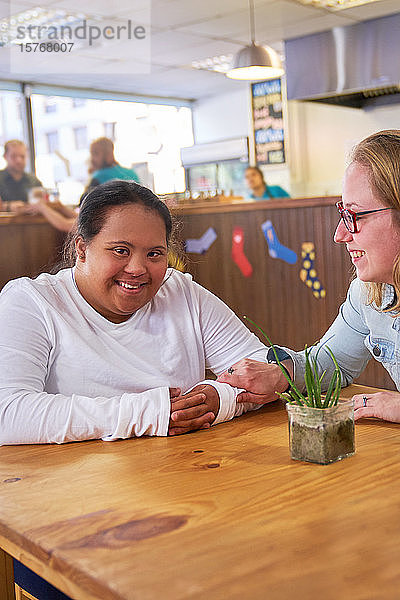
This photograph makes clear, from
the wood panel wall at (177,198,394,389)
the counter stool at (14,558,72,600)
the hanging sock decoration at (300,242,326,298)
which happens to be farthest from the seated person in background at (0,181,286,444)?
the hanging sock decoration at (300,242,326,298)

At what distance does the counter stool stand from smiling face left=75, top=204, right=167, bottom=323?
64cm

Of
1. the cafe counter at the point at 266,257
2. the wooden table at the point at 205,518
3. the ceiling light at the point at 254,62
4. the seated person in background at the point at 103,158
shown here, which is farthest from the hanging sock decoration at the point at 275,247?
the wooden table at the point at 205,518

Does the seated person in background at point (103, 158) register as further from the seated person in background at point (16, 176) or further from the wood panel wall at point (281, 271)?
the seated person in background at point (16, 176)

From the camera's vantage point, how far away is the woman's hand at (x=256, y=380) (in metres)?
1.56

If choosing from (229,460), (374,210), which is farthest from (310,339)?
A: (229,460)

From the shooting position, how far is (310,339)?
14.3ft

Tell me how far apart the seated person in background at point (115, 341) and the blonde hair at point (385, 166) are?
45cm

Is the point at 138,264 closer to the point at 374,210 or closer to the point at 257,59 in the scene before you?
the point at 374,210

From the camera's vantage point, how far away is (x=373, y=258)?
4.99 ft

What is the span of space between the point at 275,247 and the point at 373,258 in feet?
9.88

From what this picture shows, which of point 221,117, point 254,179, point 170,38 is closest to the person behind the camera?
point 170,38

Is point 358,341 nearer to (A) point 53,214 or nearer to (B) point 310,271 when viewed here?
(B) point 310,271

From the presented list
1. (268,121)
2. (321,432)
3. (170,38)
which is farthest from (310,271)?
(268,121)

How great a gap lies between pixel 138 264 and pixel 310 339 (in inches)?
114
